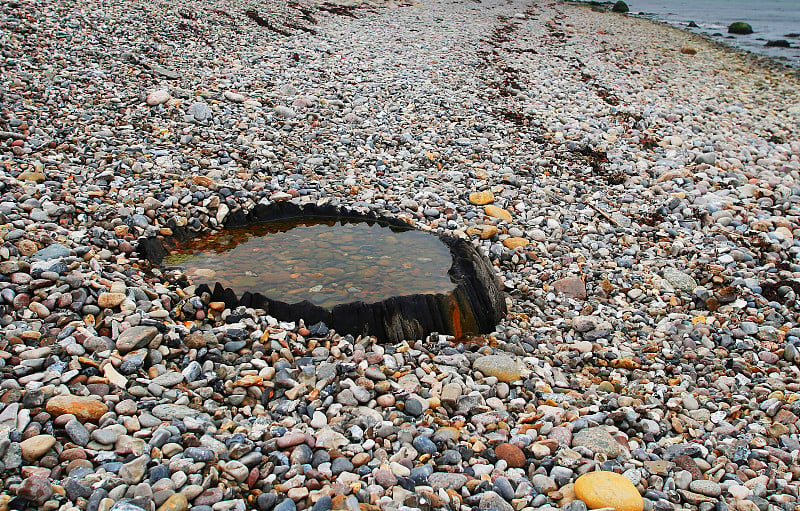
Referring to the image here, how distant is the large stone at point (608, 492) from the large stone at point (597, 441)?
318 millimetres

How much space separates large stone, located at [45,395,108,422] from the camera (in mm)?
3305

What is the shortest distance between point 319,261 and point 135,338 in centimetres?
235

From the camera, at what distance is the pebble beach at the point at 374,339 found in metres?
3.32

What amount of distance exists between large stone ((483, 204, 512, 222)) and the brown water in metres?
1.18

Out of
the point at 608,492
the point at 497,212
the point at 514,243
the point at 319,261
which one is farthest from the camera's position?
the point at 497,212

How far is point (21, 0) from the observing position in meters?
12.9

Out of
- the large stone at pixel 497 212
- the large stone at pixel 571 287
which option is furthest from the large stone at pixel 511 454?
the large stone at pixel 497 212

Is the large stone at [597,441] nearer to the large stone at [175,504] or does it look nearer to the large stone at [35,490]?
the large stone at [175,504]

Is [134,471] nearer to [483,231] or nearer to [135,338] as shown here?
[135,338]

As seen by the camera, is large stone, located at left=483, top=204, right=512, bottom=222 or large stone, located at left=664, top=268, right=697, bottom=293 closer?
large stone, located at left=664, top=268, right=697, bottom=293

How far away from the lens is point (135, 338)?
4051mm

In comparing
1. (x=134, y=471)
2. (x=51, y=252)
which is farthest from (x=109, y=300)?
(x=134, y=471)

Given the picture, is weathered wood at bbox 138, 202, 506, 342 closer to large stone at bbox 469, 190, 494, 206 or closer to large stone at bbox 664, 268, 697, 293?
large stone at bbox 469, 190, 494, 206

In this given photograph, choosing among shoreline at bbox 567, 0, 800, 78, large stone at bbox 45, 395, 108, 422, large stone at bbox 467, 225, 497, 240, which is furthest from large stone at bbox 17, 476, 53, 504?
shoreline at bbox 567, 0, 800, 78
